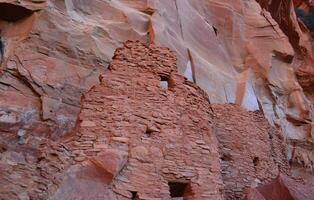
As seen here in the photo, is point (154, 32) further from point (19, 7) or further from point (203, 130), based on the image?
point (203, 130)

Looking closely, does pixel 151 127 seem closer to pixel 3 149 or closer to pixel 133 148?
pixel 133 148

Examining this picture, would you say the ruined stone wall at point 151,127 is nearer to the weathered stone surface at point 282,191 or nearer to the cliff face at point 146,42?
the cliff face at point 146,42

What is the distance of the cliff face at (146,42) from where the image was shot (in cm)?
804

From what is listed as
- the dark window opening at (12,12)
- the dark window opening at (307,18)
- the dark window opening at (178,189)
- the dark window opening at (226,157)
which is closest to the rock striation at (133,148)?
the dark window opening at (178,189)

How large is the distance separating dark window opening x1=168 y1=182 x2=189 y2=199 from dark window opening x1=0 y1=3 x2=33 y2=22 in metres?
4.77

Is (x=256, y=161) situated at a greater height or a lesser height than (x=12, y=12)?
lesser

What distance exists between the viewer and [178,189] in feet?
20.0

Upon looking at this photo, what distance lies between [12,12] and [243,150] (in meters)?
5.02

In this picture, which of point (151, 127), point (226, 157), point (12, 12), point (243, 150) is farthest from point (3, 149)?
point (243, 150)

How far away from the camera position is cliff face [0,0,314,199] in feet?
26.4

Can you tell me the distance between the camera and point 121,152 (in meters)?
5.68

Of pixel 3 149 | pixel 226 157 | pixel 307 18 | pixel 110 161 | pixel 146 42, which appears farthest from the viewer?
pixel 307 18

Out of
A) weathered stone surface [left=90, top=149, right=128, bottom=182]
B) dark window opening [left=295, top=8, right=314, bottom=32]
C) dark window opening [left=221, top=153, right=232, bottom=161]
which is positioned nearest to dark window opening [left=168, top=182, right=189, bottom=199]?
weathered stone surface [left=90, top=149, right=128, bottom=182]

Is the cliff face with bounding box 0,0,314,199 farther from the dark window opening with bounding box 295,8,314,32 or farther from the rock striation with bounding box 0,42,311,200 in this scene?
the dark window opening with bounding box 295,8,314,32
